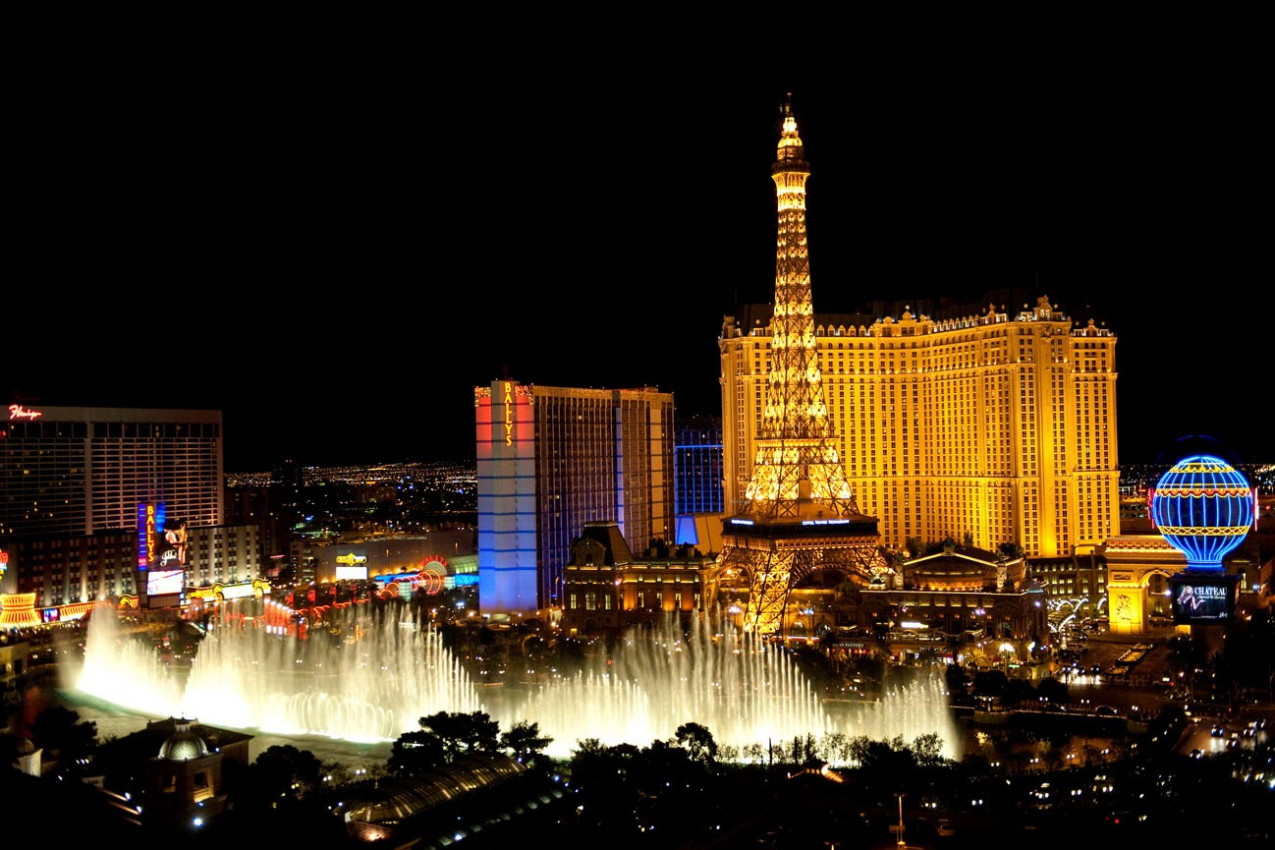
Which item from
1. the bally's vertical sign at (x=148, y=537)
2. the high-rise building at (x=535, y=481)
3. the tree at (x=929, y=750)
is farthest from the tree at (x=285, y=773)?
the bally's vertical sign at (x=148, y=537)

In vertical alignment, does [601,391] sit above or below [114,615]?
above

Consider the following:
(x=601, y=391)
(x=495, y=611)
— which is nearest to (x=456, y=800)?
(x=495, y=611)

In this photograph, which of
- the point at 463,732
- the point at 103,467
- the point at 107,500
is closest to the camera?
the point at 463,732

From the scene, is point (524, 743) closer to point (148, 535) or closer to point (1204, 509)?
point (1204, 509)

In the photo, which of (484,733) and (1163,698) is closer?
(484,733)

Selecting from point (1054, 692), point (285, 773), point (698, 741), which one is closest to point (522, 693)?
point (698, 741)

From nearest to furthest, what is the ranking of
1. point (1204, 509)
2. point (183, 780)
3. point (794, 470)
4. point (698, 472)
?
point (183, 780) → point (1204, 509) → point (794, 470) → point (698, 472)

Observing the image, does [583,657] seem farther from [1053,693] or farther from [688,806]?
[688,806]
